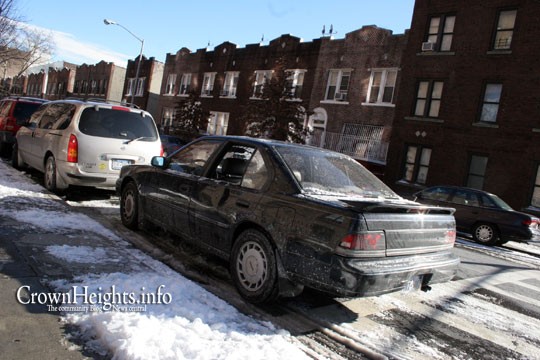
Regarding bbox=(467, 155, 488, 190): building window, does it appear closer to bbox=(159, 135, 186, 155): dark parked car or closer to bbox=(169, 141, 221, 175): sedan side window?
bbox=(159, 135, 186, 155): dark parked car

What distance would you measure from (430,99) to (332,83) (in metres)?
6.61

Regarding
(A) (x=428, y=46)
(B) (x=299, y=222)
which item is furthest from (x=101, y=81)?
(B) (x=299, y=222)

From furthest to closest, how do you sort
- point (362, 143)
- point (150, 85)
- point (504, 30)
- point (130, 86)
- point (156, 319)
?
point (130, 86), point (150, 85), point (362, 143), point (504, 30), point (156, 319)

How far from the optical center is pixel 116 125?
804 cm

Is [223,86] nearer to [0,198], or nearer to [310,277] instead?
[0,198]

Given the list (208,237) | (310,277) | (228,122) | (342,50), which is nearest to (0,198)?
(208,237)

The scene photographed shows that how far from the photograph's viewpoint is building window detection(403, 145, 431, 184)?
2038 cm

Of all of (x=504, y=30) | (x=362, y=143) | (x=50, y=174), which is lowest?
(x=50, y=174)

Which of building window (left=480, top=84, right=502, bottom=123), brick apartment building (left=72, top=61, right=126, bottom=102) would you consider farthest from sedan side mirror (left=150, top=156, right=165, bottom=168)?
brick apartment building (left=72, top=61, right=126, bottom=102)

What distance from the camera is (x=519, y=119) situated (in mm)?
17406

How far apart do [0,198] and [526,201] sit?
17.5m

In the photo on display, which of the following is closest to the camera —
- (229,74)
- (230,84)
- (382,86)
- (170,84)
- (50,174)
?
(50,174)

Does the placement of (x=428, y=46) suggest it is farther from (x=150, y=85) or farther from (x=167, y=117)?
(x=150, y=85)

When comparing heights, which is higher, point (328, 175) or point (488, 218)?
point (328, 175)
